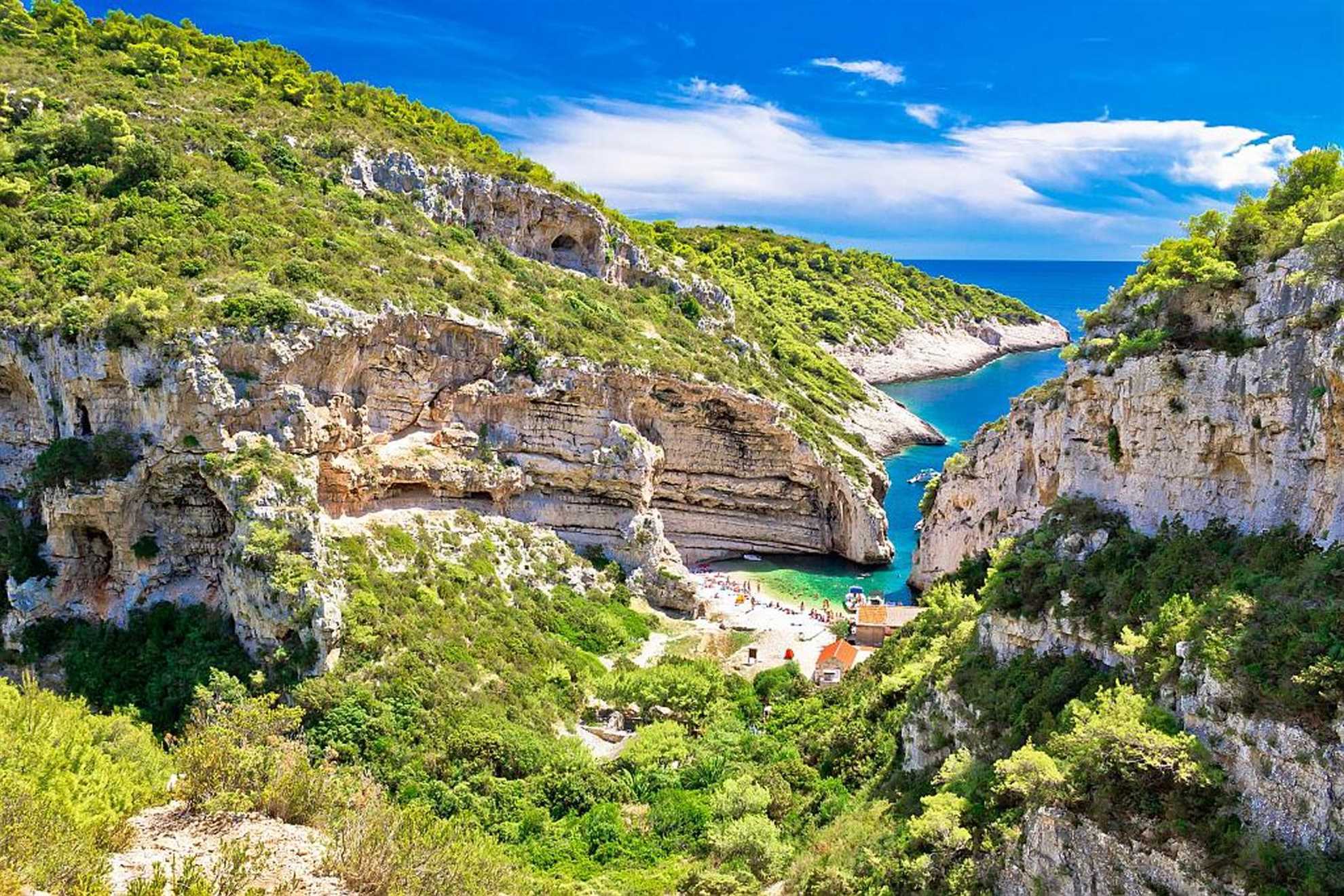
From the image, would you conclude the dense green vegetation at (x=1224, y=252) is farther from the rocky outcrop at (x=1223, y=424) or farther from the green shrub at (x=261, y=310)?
the green shrub at (x=261, y=310)

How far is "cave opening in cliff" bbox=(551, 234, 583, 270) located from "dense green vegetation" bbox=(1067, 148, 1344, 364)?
131 ft

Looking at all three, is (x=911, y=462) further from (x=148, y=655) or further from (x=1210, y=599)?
(x=148, y=655)

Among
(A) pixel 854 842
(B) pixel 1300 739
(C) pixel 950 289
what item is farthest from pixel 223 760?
(C) pixel 950 289

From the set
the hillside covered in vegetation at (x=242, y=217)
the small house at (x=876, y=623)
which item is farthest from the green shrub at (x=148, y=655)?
the small house at (x=876, y=623)

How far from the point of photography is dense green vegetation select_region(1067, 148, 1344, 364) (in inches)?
806

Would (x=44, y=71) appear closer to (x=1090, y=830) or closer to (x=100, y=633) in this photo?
(x=100, y=633)

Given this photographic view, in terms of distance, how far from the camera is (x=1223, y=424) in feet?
67.2

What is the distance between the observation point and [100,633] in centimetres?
3241

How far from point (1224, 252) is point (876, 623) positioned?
2321 cm

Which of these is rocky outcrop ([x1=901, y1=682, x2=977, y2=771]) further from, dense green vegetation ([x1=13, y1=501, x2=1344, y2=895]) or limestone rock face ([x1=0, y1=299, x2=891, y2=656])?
limestone rock face ([x1=0, y1=299, x2=891, y2=656])

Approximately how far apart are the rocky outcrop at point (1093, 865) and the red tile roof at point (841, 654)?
65.6 ft

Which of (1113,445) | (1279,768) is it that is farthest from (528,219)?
(1279,768)

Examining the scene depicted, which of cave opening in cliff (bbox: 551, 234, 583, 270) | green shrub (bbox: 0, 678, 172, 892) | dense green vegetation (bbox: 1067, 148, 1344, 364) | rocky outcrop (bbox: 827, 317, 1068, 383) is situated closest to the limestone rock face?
green shrub (bbox: 0, 678, 172, 892)

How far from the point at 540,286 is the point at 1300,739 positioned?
140 feet
